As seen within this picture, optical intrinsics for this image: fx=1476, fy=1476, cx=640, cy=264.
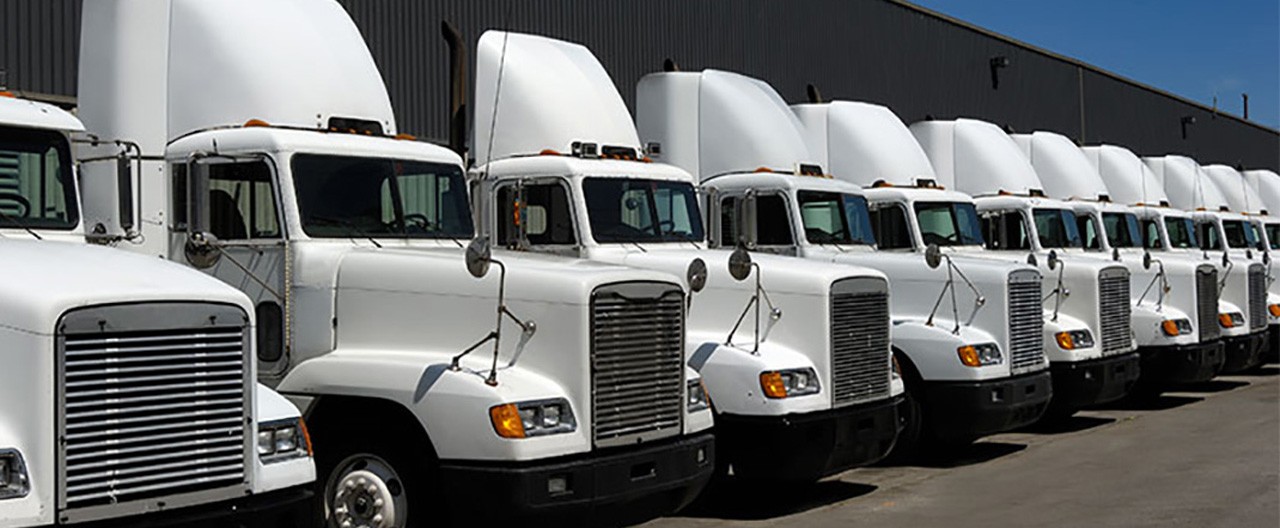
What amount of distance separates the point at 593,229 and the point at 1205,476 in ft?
18.2

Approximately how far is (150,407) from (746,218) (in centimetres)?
698

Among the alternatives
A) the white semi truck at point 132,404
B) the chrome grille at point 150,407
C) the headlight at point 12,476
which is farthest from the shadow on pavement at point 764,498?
the headlight at point 12,476

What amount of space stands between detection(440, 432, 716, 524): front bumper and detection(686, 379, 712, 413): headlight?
0.46 m

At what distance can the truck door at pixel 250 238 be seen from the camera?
8898 mm

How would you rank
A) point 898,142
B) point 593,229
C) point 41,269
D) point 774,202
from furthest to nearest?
point 898,142 < point 774,202 < point 593,229 < point 41,269

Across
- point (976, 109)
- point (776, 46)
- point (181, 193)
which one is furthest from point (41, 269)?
point (976, 109)

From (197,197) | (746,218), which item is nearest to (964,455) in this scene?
(746,218)

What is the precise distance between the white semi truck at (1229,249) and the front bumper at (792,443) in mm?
10870

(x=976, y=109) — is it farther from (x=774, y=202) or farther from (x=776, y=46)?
(x=774, y=202)

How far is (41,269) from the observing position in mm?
6348

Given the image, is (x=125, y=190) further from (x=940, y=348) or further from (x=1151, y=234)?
(x=1151, y=234)

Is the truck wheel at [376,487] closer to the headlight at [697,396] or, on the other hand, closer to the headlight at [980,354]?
the headlight at [697,396]

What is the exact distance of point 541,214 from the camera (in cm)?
1100

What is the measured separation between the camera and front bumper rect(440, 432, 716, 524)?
7.96 metres
